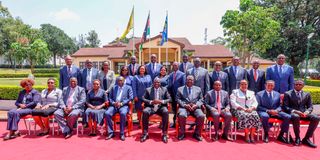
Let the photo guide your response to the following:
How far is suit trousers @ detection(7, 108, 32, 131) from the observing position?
5.47 m

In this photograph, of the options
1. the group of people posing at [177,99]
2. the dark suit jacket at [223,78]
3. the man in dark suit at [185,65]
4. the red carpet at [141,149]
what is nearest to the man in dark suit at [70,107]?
the group of people posing at [177,99]

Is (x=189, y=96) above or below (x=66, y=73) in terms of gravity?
below

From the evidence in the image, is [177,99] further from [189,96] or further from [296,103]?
[296,103]

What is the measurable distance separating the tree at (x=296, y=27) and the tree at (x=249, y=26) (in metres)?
5.25

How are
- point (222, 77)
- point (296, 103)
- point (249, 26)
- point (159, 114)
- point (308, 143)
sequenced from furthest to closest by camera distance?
point (249, 26)
point (222, 77)
point (159, 114)
point (296, 103)
point (308, 143)

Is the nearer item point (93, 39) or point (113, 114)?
point (113, 114)

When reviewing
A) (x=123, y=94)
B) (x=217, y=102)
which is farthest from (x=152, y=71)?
(x=217, y=102)

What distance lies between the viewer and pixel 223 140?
212 inches

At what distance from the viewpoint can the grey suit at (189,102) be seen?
5.43 m

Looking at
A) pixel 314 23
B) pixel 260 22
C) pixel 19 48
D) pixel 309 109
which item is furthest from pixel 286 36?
pixel 19 48

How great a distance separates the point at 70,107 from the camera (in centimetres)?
581

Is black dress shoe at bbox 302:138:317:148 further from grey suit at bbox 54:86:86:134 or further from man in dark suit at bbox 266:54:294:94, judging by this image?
grey suit at bbox 54:86:86:134

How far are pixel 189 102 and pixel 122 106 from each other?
1736mm

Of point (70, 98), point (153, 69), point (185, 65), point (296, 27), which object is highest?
point (296, 27)
